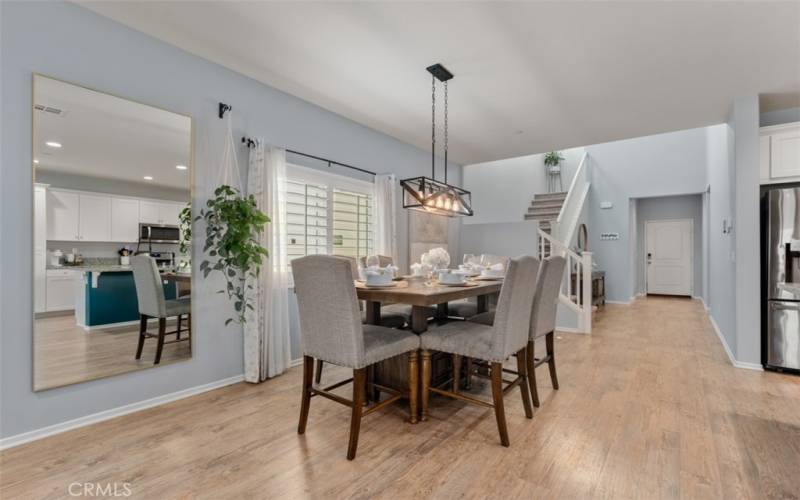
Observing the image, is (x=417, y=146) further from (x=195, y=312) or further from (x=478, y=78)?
(x=195, y=312)

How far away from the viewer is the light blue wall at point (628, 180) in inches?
276

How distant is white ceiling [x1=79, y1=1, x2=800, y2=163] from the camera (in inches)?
90.8

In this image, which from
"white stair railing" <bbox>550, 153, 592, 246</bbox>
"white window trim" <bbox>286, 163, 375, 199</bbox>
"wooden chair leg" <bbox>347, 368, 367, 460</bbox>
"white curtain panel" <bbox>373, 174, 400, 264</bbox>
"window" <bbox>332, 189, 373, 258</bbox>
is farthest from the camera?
"white stair railing" <bbox>550, 153, 592, 246</bbox>

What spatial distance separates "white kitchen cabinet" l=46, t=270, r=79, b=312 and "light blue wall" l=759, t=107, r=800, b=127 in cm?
623

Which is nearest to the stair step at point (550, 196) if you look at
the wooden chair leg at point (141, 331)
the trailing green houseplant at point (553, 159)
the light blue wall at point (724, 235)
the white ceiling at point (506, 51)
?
the trailing green houseplant at point (553, 159)

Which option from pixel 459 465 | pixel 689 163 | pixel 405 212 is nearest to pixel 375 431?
pixel 459 465

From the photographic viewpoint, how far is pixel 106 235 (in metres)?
2.60

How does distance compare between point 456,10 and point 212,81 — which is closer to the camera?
point 456,10

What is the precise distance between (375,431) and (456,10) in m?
2.58

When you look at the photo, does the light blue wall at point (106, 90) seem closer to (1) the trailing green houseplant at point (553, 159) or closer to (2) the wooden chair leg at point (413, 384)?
(2) the wooden chair leg at point (413, 384)

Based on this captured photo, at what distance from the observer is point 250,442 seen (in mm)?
2086

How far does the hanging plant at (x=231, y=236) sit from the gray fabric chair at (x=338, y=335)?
904 millimetres

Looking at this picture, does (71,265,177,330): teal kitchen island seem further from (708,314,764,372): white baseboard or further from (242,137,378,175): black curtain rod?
(708,314,764,372): white baseboard

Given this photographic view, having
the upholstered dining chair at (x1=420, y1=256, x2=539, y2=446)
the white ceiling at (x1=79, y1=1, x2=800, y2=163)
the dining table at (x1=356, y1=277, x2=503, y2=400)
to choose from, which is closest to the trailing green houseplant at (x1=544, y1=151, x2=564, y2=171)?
the white ceiling at (x1=79, y1=1, x2=800, y2=163)
